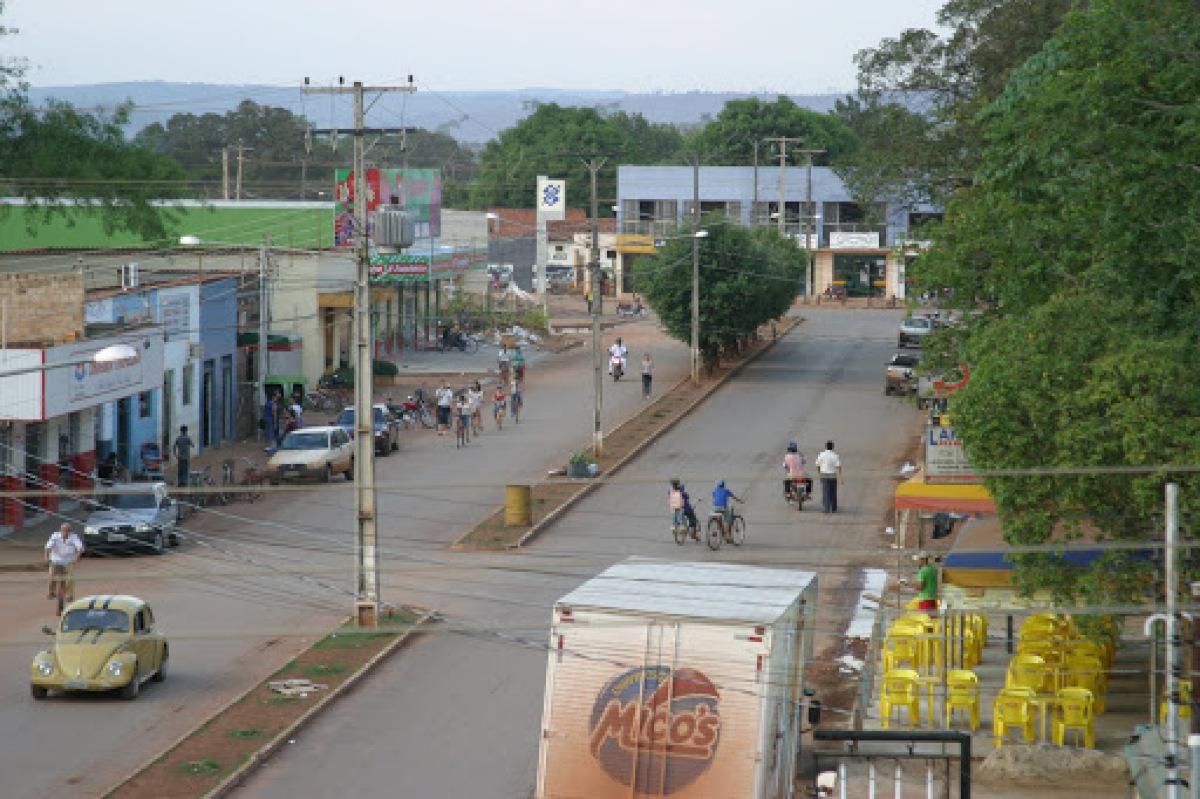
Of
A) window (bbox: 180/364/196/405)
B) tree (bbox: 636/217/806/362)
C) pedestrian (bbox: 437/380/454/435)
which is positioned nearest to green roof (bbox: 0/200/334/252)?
tree (bbox: 636/217/806/362)

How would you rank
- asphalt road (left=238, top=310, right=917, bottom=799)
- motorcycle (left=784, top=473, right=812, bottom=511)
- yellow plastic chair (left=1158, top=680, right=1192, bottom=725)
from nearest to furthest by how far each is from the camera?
yellow plastic chair (left=1158, top=680, right=1192, bottom=725), asphalt road (left=238, top=310, right=917, bottom=799), motorcycle (left=784, top=473, right=812, bottom=511)

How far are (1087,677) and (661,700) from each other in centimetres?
795

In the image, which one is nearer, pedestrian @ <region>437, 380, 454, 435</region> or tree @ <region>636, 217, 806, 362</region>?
pedestrian @ <region>437, 380, 454, 435</region>

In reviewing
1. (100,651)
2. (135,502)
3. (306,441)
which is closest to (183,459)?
(306,441)

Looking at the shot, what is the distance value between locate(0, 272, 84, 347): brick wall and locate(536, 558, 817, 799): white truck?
74.0 feet

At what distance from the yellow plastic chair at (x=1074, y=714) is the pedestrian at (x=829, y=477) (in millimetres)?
15914

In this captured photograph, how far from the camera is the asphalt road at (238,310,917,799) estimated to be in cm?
2064

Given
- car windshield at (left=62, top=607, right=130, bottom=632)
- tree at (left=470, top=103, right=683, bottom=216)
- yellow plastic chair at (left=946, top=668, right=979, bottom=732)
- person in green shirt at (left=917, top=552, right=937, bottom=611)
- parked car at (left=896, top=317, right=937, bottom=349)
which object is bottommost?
yellow plastic chair at (left=946, top=668, right=979, bottom=732)

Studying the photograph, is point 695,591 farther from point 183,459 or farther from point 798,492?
point 183,459

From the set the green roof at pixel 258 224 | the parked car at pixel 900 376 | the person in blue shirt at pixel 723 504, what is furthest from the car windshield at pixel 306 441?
the green roof at pixel 258 224

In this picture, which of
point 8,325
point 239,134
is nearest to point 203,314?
point 8,325

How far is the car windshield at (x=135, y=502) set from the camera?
3459 centimetres

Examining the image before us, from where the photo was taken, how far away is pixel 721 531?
34.5 meters

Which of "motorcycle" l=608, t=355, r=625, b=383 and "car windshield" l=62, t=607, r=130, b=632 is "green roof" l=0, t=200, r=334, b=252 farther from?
"car windshield" l=62, t=607, r=130, b=632
